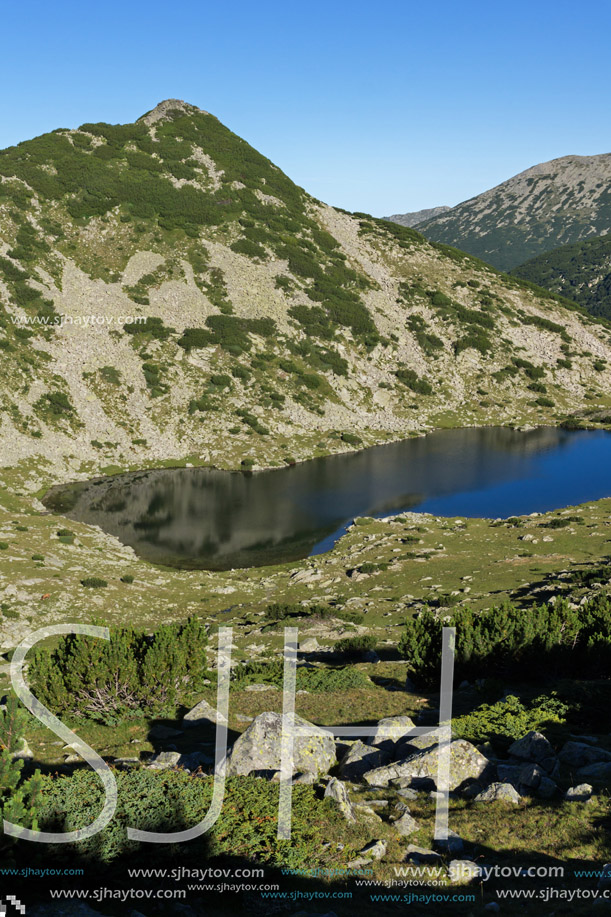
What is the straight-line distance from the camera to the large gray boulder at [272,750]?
14234mm

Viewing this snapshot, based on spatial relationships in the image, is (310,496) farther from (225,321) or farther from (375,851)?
(375,851)

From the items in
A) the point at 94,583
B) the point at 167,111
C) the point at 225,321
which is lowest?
the point at 94,583

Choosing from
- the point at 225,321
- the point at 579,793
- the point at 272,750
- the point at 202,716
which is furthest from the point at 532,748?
the point at 225,321

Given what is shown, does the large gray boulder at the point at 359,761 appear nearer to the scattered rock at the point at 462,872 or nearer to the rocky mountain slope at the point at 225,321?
the scattered rock at the point at 462,872

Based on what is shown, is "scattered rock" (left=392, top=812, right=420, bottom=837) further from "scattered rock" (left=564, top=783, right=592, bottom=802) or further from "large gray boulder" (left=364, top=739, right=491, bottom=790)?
"scattered rock" (left=564, top=783, right=592, bottom=802)

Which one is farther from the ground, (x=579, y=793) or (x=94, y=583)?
(x=579, y=793)

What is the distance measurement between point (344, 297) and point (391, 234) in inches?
1391

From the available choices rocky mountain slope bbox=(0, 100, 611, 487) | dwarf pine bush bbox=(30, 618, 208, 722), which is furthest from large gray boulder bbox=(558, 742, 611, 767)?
rocky mountain slope bbox=(0, 100, 611, 487)

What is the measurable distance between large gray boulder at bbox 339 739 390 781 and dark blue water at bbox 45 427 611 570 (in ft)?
129

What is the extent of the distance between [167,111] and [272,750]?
166 metres

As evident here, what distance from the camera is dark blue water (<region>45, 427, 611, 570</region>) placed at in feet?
195

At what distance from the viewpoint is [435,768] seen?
14133 millimetres

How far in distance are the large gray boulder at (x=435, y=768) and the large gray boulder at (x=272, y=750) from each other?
49.6 inches

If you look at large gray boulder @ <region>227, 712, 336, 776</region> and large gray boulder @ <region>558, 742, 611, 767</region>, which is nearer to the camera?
large gray boulder @ <region>227, 712, 336, 776</region>
